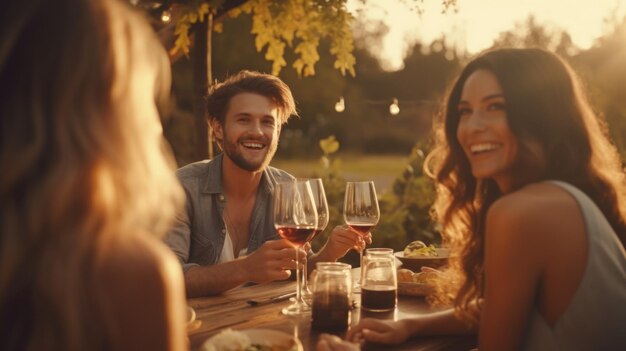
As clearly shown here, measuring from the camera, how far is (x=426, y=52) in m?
43.2

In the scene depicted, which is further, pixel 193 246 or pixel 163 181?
pixel 193 246

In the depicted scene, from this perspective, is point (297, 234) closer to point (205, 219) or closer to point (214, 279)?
point (214, 279)

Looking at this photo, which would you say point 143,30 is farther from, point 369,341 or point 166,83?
point 369,341

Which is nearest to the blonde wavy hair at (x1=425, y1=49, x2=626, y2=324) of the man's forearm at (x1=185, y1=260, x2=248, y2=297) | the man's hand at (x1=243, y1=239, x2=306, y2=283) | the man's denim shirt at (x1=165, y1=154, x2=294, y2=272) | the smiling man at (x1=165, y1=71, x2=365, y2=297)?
the man's hand at (x1=243, y1=239, x2=306, y2=283)

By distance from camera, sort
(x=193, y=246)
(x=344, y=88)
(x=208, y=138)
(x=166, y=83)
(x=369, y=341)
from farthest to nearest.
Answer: (x=344, y=88) → (x=208, y=138) → (x=193, y=246) → (x=369, y=341) → (x=166, y=83)

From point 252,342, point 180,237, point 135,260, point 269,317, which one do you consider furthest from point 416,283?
point 135,260

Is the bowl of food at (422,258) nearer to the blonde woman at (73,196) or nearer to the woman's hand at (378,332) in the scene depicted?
the woman's hand at (378,332)

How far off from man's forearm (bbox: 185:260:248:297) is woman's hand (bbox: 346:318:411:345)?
2.32ft

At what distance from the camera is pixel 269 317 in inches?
86.0

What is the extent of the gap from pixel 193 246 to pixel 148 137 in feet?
6.98

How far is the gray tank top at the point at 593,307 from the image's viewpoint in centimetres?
177

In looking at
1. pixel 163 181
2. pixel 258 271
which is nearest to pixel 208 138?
pixel 258 271

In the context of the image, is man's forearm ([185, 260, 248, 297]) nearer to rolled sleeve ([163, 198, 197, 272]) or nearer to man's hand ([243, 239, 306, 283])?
man's hand ([243, 239, 306, 283])

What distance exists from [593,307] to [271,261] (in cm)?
124
